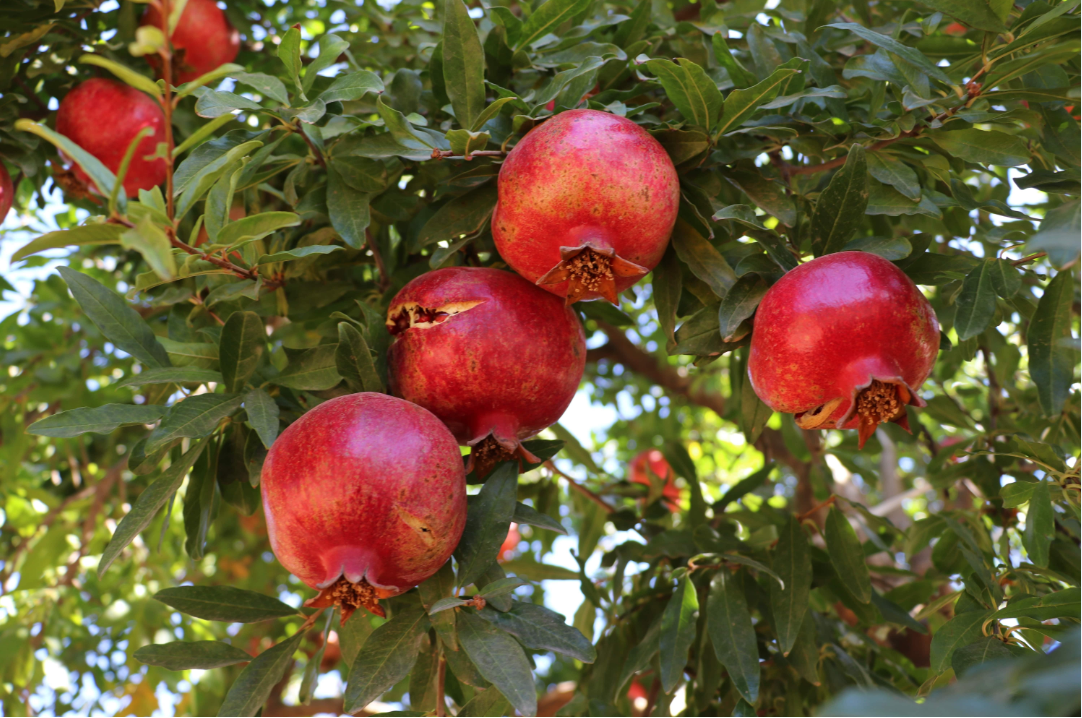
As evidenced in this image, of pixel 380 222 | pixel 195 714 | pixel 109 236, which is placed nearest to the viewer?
pixel 109 236

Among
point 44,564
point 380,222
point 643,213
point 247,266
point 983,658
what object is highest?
point 643,213

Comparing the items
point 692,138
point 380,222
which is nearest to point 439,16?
point 380,222

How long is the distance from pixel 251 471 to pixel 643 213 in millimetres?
886

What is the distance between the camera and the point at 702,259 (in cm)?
167

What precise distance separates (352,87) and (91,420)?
805mm

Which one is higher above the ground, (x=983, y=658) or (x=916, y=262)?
(x=916, y=262)

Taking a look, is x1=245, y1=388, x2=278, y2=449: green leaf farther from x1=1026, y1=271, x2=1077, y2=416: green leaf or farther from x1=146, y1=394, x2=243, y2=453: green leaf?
x1=1026, y1=271, x2=1077, y2=416: green leaf

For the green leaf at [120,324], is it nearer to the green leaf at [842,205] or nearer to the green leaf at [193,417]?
the green leaf at [193,417]

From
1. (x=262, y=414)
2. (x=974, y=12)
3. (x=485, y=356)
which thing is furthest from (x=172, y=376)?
(x=974, y=12)

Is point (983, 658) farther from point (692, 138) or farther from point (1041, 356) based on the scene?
point (692, 138)

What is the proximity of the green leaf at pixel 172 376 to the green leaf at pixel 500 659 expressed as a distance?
65cm

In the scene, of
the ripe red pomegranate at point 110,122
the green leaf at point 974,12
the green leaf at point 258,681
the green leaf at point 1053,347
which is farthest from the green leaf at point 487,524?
the ripe red pomegranate at point 110,122

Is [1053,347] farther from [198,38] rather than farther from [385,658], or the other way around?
[198,38]

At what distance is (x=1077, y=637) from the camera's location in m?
0.74
